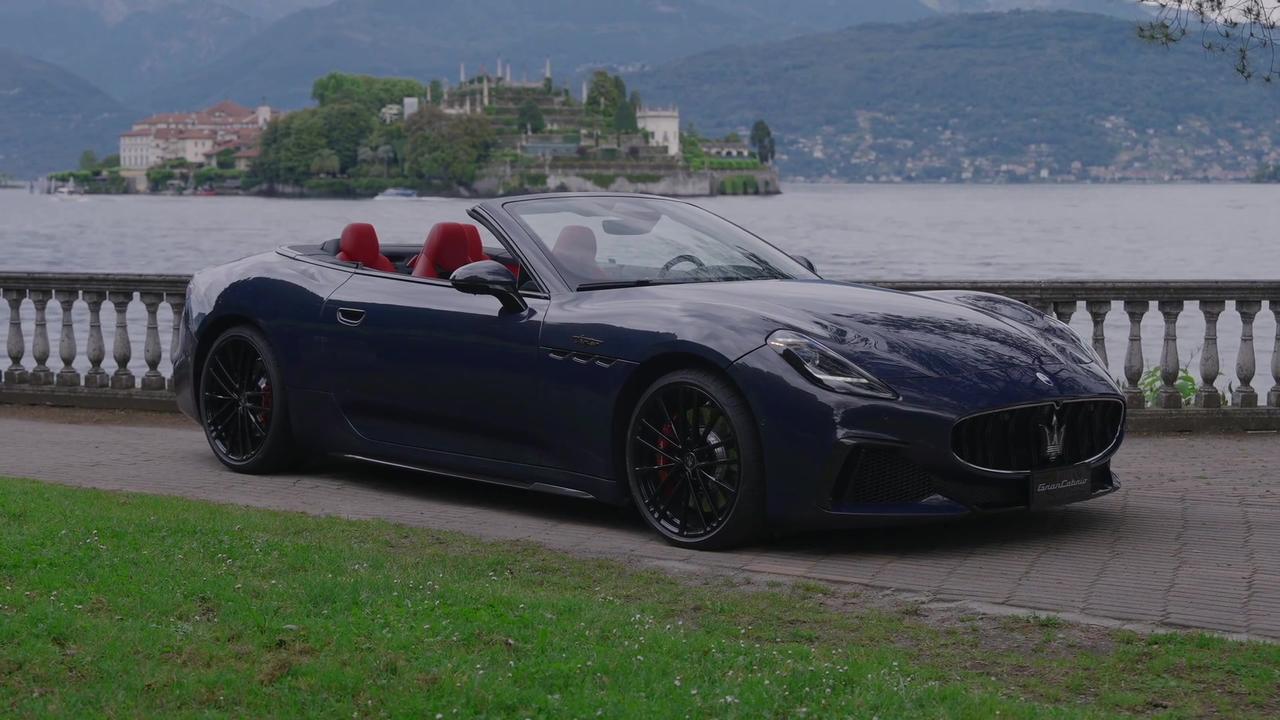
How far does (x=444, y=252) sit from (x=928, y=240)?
89.0 m

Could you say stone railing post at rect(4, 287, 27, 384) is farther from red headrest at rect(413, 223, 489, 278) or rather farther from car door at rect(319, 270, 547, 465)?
red headrest at rect(413, 223, 489, 278)

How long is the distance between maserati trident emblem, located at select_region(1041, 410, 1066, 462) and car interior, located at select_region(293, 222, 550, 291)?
2311mm

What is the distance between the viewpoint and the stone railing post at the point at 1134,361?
11141 mm

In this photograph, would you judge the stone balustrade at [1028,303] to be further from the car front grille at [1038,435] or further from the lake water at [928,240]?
the lake water at [928,240]

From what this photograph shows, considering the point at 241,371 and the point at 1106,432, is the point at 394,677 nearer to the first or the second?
the point at 1106,432

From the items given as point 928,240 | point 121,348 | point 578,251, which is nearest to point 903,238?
point 928,240

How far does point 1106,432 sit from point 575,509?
8.28ft

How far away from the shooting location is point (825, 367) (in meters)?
6.61

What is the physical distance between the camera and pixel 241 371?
910cm

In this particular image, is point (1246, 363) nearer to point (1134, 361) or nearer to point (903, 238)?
point (1134, 361)

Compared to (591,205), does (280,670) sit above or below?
below

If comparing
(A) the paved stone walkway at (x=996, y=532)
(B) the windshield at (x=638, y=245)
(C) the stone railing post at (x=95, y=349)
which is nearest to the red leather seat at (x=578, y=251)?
(B) the windshield at (x=638, y=245)

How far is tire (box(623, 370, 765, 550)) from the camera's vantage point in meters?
6.71

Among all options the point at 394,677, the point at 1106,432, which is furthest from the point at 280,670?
the point at 1106,432
